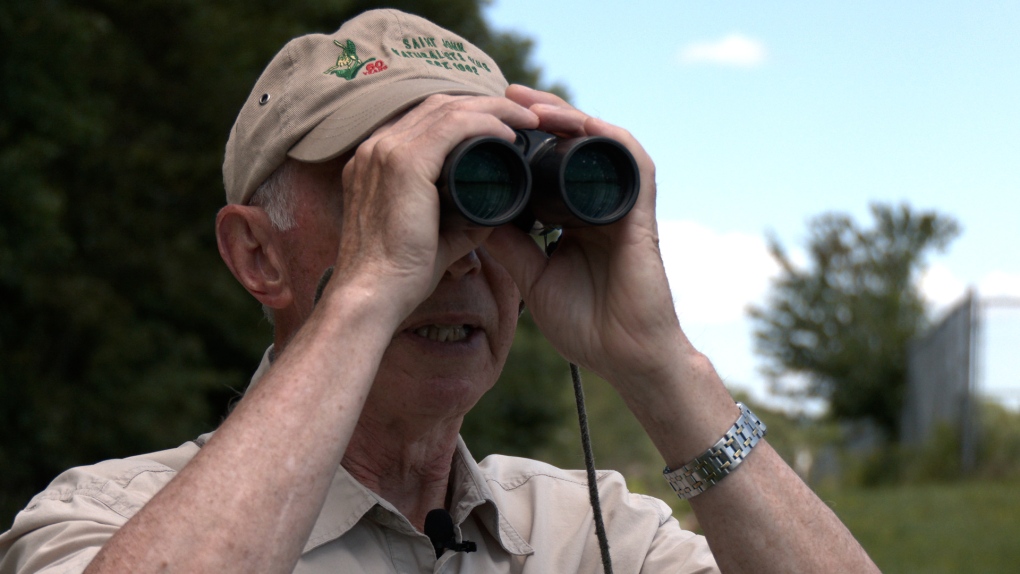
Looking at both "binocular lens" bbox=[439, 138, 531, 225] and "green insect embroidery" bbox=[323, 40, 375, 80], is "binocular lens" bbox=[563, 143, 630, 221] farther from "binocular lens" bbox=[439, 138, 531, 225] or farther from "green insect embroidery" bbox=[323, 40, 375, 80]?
"green insect embroidery" bbox=[323, 40, 375, 80]

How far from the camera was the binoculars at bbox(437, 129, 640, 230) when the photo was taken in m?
1.67

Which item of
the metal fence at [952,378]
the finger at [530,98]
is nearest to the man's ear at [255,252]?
the finger at [530,98]

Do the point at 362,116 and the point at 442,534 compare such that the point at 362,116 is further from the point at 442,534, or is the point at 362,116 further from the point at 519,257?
the point at 442,534

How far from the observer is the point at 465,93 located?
194cm

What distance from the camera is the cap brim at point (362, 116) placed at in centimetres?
186

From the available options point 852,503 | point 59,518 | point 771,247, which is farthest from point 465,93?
point 771,247

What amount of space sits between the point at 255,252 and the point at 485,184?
1.93 feet

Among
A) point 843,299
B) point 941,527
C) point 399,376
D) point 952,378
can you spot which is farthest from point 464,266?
point 843,299

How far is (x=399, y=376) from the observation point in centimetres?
196

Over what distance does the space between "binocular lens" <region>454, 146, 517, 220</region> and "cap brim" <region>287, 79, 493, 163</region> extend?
22 cm

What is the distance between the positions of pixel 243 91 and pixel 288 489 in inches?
318

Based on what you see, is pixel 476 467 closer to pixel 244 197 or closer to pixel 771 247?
pixel 244 197

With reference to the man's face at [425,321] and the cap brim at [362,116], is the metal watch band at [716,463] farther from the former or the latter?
the cap brim at [362,116]

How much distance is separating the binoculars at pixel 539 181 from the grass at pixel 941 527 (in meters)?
5.31
